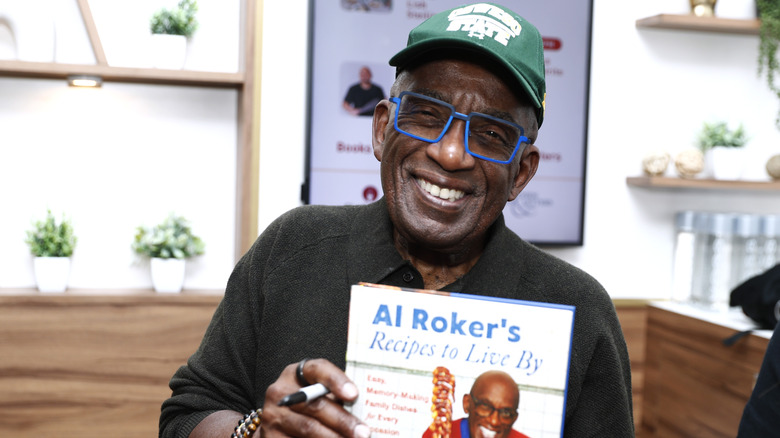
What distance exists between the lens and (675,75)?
268cm

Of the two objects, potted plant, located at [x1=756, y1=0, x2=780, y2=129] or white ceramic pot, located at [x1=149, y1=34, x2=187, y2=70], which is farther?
potted plant, located at [x1=756, y1=0, x2=780, y2=129]

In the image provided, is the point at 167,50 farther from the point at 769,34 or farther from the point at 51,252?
the point at 769,34

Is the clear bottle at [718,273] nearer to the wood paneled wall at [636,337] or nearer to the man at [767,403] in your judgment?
the wood paneled wall at [636,337]

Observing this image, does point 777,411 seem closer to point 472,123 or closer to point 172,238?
point 472,123

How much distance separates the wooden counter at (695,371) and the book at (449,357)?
161cm

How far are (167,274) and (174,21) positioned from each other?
747 millimetres

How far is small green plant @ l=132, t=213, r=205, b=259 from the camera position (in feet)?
7.45

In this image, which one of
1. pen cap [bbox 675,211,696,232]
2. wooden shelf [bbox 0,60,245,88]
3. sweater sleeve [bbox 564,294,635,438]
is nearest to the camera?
sweater sleeve [bbox 564,294,635,438]

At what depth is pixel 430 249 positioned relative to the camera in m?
1.02

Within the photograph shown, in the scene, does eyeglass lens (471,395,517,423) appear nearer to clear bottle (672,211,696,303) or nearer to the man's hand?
the man's hand

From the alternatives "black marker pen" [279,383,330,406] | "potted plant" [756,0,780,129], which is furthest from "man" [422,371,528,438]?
"potted plant" [756,0,780,129]

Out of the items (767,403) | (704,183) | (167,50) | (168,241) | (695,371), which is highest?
(167,50)

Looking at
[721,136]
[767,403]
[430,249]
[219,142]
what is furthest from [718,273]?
[430,249]

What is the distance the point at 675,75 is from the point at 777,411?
1.84 meters
